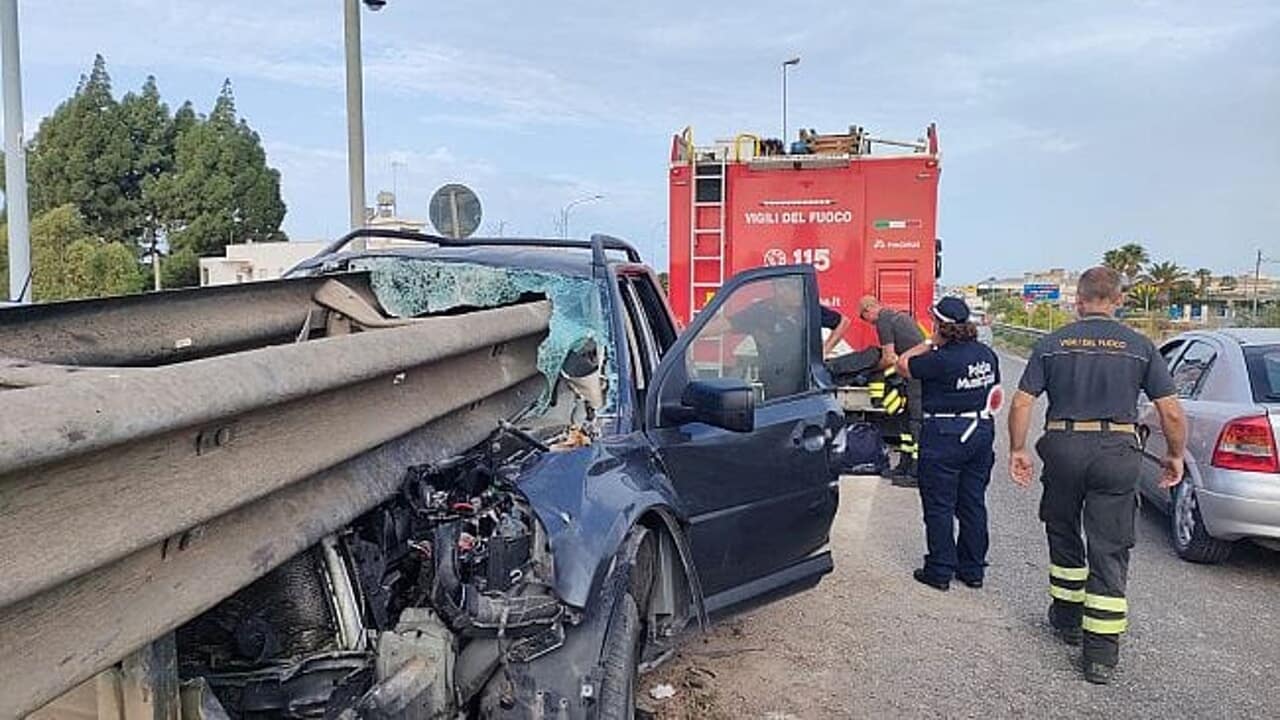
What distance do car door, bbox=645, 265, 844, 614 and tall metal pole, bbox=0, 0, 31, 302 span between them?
6.55m

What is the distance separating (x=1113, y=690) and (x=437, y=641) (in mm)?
3456

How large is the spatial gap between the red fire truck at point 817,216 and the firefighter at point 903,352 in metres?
1.17

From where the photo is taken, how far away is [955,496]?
6.39m

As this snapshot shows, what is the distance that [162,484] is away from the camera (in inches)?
70.2

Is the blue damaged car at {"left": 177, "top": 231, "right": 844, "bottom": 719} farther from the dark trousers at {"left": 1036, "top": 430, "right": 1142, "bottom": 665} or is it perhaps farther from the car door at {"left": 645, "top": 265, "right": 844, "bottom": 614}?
the dark trousers at {"left": 1036, "top": 430, "right": 1142, "bottom": 665}

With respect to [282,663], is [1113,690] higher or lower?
lower

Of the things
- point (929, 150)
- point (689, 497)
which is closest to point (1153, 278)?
point (929, 150)

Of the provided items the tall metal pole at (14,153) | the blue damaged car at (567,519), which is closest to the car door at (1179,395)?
the blue damaged car at (567,519)

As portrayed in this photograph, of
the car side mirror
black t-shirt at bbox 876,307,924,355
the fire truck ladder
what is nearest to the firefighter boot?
black t-shirt at bbox 876,307,924,355

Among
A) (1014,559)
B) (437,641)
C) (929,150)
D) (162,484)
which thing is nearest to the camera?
(162,484)

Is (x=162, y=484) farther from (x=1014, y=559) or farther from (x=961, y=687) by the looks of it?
(x=1014, y=559)

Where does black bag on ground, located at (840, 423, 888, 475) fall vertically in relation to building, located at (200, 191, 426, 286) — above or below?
below

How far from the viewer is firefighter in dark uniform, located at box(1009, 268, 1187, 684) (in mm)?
4984

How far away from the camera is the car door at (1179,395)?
7.21 metres
